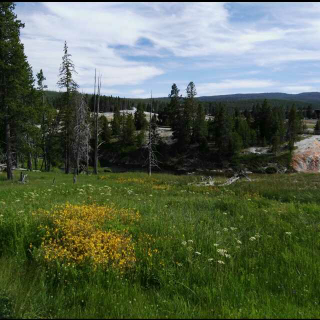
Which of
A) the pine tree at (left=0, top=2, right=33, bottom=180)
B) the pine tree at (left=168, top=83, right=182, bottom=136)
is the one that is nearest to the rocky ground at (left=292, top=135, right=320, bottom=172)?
the pine tree at (left=168, top=83, right=182, bottom=136)

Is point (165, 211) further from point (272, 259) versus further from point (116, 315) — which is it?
point (116, 315)

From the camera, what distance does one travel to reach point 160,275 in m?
4.96

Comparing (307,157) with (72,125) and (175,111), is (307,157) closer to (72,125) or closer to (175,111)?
(175,111)

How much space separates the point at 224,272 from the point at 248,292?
27.0 inches

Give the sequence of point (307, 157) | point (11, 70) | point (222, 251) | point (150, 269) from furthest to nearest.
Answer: point (307, 157) → point (11, 70) → point (222, 251) → point (150, 269)

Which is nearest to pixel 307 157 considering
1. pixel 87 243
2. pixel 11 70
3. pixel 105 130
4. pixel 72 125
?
pixel 72 125

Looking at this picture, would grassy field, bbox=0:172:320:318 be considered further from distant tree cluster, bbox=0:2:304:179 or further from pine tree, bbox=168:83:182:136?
pine tree, bbox=168:83:182:136

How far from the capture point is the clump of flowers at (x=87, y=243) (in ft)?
16.8

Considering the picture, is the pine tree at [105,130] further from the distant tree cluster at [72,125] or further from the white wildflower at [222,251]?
the white wildflower at [222,251]

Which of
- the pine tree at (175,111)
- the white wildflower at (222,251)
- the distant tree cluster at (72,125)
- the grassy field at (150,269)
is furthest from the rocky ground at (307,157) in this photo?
the white wildflower at (222,251)

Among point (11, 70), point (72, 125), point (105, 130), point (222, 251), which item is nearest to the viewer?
point (222, 251)

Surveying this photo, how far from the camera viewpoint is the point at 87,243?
5.38m

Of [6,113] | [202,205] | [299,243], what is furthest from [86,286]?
[6,113]

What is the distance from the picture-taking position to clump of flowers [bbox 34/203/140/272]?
5.12m
